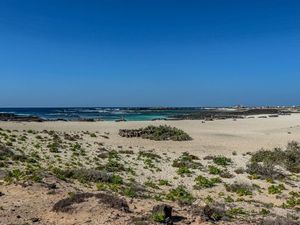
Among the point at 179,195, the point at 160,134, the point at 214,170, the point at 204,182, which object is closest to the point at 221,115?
the point at 160,134

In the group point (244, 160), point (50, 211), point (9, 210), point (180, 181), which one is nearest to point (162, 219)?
point (50, 211)

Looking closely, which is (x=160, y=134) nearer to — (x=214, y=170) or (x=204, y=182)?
(x=214, y=170)

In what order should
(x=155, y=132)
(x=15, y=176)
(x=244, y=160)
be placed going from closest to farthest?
(x=15, y=176)
(x=244, y=160)
(x=155, y=132)

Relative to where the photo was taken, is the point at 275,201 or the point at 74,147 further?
the point at 74,147

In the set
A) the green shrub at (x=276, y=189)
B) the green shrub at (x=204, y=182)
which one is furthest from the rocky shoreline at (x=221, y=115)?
the green shrub at (x=276, y=189)

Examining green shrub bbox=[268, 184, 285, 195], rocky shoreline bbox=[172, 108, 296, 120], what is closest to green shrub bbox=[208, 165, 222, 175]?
A: green shrub bbox=[268, 184, 285, 195]

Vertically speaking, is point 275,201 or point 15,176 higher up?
point 15,176

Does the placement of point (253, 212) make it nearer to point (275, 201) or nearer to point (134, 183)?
point (275, 201)

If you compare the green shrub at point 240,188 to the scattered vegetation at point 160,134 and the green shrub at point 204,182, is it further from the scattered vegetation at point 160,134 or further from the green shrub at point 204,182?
the scattered vegetation at point 160,134

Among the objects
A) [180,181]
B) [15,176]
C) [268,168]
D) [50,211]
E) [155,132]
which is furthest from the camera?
[155,132]

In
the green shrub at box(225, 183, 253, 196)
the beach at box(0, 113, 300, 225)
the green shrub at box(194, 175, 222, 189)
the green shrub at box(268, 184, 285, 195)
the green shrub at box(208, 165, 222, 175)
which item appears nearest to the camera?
the beach at box(0, 113, 300, 225)

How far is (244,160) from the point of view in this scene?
91.0 feet

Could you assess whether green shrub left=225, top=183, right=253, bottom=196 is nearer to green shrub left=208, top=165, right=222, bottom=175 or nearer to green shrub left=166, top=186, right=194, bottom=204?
green shrub left=166, top=186, right=194, bottom=204

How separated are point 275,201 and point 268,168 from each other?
5.88 metres
